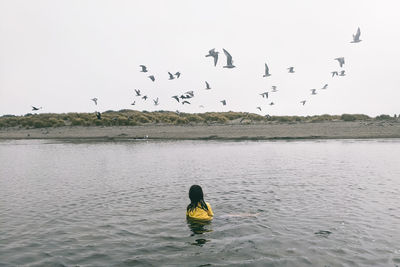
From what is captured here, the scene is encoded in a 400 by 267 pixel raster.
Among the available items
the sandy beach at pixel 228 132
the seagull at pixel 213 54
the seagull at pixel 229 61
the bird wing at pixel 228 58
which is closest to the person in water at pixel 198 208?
the bird wing at pixel 228 58

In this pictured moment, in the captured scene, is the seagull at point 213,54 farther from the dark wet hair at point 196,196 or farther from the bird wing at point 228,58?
the dark wet hair at point 196,196

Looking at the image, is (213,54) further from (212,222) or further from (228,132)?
(228,132)

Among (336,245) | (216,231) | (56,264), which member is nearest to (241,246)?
(216,231)

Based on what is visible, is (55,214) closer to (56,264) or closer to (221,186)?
(56,264)

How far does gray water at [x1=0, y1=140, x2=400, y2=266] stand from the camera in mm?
7410

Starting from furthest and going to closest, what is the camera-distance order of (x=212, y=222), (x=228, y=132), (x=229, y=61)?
(x=228, y=132) → (x=229, y=61) → (x=212, y=222)

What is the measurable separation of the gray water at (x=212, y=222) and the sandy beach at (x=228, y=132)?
21868 mm

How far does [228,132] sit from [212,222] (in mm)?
37084

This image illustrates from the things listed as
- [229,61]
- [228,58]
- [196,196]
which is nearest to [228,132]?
[229,61]

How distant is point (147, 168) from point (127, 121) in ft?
126

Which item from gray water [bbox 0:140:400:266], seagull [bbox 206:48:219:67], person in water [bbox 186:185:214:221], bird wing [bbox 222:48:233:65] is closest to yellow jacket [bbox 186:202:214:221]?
person in water [bbox 186:185:214:221]

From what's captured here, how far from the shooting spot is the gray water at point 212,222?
7.41m

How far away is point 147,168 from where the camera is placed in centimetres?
2120

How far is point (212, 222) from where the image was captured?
32.3 ft
